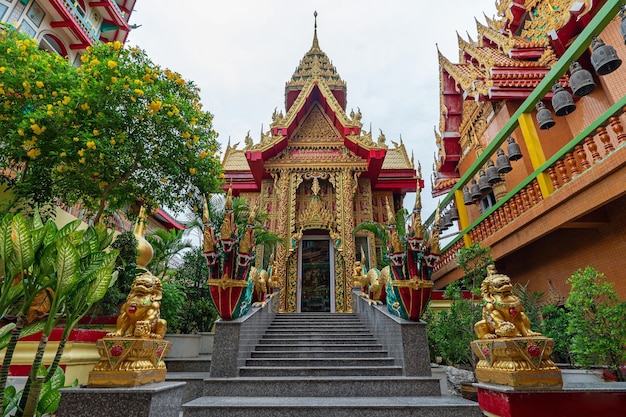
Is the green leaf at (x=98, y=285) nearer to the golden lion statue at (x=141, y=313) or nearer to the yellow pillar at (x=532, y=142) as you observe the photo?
the golden lion statue at (x=141, y=313)

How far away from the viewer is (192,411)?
2805mm

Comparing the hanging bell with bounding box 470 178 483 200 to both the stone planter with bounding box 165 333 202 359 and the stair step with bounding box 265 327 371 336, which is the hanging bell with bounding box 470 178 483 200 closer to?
the stair step with bounding box 265 327 371 336

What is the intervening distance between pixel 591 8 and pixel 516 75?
5.52 ft

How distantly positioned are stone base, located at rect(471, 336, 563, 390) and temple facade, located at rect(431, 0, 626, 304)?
255cm

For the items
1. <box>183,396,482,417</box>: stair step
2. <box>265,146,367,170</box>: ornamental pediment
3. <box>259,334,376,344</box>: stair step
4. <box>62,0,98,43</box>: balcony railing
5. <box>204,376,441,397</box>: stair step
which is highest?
<box>62,0,98,43</box>: balcony railing

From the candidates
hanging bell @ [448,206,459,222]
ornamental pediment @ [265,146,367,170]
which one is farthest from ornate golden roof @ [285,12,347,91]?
hanging bell @ [448,206,459,222]

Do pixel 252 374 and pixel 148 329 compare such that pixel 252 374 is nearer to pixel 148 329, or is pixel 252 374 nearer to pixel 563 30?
pixel 148 329

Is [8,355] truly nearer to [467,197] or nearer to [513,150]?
[513,150]

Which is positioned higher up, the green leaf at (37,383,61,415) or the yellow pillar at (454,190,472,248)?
the yellow pillar at (454,190,472,248)

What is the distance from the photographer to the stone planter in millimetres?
5070

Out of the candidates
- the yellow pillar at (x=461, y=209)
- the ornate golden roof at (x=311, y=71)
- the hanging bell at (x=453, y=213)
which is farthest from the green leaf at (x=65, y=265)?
the ornate golden roof at (x=311, y=71)

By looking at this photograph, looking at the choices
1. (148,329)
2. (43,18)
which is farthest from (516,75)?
(43,18)

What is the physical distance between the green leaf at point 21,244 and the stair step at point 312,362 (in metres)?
2.99

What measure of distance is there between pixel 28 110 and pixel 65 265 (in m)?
4.42
